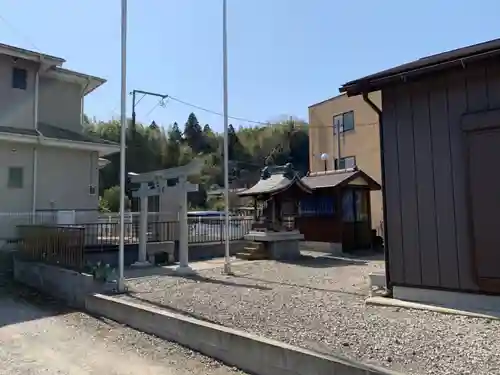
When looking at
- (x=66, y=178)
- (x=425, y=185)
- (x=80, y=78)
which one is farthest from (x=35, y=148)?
(x=425, y=185)

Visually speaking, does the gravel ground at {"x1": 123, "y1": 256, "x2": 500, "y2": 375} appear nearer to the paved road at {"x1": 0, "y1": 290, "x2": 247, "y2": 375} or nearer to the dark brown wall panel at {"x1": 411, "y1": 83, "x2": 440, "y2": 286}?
the paved road at {"x1": 0, "y1": 290, "x2": 247, "y2": 375}

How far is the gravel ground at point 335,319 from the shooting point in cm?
459

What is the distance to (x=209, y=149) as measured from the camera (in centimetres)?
5675

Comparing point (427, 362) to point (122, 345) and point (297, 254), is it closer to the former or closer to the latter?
point (122, 345)

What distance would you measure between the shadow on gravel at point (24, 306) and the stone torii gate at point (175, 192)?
2984 mm

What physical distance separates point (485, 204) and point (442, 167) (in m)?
0.83

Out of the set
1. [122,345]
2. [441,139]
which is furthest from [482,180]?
[122,345]

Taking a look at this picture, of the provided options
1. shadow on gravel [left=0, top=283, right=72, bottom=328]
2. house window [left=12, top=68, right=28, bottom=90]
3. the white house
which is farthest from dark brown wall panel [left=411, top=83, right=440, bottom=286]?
house window [left=12, top=68, right=28, bottom=90]

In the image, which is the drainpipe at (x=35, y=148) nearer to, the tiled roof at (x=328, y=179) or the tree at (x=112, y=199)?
the tiled roof at (x=328, y=179)

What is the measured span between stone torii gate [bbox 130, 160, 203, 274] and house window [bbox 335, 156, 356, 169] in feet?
52.8

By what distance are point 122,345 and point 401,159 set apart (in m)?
5.06

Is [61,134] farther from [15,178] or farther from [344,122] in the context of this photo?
[344,122]

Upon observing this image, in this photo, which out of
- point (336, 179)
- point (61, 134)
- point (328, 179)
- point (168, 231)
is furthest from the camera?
point (328, 179)

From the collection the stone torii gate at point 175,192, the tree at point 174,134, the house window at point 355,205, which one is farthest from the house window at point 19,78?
the tree at point 174,134
